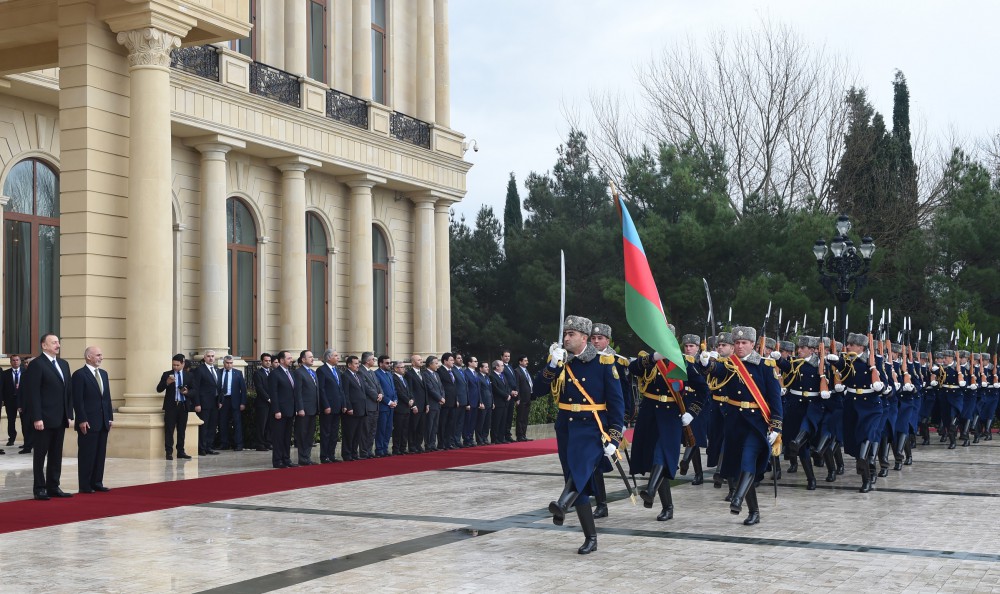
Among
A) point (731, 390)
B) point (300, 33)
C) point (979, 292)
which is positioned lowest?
point (731, 390)

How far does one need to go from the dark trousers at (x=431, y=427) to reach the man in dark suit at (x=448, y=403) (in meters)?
0.30

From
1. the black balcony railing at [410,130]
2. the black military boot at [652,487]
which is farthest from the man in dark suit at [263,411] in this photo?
the black balcony railing at [410,130]

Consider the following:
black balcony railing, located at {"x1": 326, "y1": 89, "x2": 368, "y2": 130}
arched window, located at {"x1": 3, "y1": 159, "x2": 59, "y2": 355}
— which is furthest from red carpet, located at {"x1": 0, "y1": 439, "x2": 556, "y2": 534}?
black balcony railing, located at {"x1": 326, "y1": 89, "x2": 368, "y2": 130}

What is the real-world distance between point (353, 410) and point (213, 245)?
805cm

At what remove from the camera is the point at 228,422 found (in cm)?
2062

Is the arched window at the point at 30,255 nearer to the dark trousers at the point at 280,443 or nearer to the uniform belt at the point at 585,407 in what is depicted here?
the dark trousers at the point at 280,443

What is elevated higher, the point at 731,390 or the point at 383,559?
the point at 731,390

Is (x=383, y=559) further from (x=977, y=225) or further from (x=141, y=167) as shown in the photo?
(x=977, y=225)

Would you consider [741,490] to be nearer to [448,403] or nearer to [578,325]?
[578,325]

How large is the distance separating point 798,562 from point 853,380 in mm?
6428

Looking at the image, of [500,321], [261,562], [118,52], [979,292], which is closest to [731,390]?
[261,562]

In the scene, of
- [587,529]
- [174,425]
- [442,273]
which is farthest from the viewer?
[442,273]

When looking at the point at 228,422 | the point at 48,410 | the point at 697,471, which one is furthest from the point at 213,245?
the point at 697,471

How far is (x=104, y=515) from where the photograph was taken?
11320 mm
